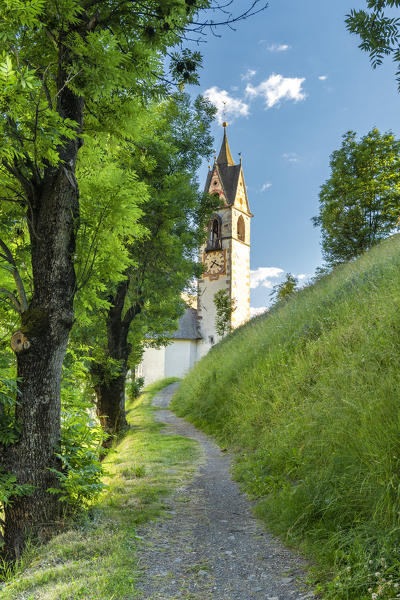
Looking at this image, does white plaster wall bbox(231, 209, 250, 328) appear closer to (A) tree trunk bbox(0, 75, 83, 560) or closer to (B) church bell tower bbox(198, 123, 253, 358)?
(B) church bell tower bbox(198, 123, 253, 358)

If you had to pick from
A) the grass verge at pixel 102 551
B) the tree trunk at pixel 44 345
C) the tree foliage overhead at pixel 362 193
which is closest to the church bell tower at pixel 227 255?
the tree foliage overhead at pixel 362 193

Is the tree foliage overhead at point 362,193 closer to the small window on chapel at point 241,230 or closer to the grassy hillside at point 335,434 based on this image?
the grassy hillside at point 335,434

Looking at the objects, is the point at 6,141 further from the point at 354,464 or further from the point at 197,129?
the point at 197,129

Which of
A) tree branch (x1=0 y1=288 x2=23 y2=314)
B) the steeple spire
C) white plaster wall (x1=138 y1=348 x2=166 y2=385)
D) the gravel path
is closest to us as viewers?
the gravel path

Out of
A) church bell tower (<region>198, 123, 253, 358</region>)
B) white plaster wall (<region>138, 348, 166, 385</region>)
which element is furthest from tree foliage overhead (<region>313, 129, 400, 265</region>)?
white plaster wall (<region>138, 348, 166, 385</region>)

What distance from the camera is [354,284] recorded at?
8500 mm

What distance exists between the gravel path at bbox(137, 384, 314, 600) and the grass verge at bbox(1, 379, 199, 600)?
0.16 m

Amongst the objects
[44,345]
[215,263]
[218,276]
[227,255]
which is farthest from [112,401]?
[215,263]

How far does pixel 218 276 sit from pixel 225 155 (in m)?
13.8

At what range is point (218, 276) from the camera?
119 ft

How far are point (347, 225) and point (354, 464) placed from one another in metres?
17.8

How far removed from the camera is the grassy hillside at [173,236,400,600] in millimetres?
2715

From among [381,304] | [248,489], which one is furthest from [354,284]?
[248,489]

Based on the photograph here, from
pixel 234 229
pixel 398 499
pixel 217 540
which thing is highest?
pixel 234 229
